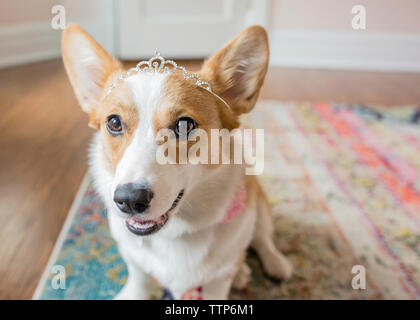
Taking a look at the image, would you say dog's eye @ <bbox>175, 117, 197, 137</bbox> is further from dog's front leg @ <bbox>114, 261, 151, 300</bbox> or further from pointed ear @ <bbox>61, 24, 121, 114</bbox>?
dog's front leg @ <bbox>114, 261, 151, 300</bbox>

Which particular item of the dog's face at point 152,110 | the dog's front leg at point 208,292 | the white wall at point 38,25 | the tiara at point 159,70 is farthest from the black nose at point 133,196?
the white wall at point 38,25

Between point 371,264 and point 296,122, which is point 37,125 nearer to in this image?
point 296,122

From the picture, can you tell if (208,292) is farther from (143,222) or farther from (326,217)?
(326,217)

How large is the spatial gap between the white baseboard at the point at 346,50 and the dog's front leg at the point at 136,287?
2478 millimetres

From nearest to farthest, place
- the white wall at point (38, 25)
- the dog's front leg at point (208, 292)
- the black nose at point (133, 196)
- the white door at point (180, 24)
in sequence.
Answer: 1. the black nose at point (133, 196)
2. the dog's front leg at point (208, 292)
3. the white wall at point (38, 25)
4. the white door at point (180, 24)

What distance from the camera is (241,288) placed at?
49.1 inches

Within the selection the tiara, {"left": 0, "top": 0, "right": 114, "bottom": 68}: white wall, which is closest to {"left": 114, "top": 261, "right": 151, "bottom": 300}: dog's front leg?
the tiara

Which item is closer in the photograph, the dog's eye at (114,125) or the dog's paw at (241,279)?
the dog's eye at (114,125)

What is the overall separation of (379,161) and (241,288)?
1140mm

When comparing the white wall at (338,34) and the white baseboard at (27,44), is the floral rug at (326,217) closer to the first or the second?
the white baseboard at (27,44)

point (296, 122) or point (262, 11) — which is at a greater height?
point (262, 11)

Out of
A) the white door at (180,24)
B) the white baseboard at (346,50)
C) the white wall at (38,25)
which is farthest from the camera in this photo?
the white baseboard at (346,50)

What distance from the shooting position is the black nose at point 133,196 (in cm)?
73

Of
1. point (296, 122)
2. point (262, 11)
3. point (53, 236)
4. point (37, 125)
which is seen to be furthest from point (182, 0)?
point (53, 236)
